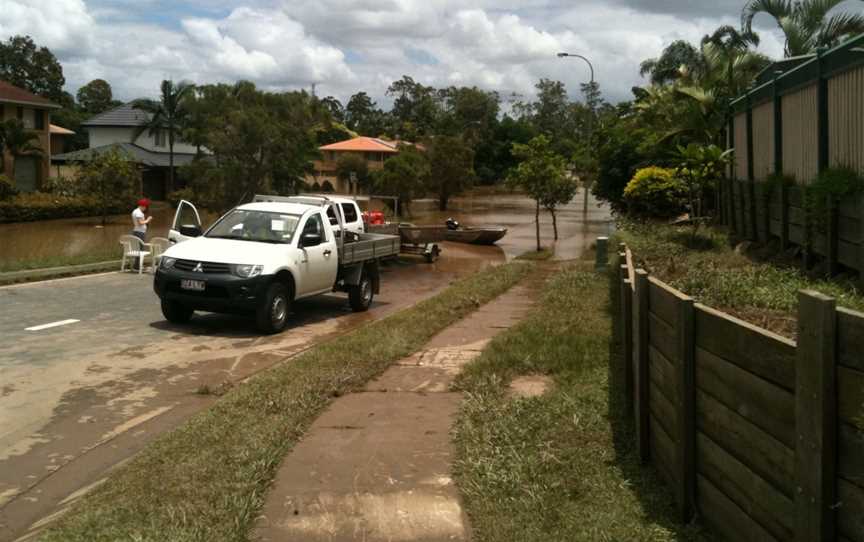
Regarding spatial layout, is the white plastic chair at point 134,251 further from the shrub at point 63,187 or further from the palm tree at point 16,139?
the palm tree at point 16,139

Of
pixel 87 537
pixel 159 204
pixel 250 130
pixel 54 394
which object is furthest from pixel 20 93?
pixel 87 537

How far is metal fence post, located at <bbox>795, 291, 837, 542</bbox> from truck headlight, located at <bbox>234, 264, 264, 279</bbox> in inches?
391

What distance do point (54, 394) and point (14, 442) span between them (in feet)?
5.19

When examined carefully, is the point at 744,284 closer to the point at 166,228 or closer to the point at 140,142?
the point at 166,228

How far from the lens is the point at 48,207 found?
49125mm

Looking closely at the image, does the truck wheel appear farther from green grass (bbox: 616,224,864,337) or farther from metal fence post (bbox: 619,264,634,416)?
metal fence post (bbox: 619,264,634,416)

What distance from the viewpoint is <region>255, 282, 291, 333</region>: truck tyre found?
500 inches

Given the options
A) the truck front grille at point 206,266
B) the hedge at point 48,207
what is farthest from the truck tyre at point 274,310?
the hedge at point 48,207

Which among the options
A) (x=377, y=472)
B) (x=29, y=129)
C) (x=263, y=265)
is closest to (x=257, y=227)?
(x=263, y=265)

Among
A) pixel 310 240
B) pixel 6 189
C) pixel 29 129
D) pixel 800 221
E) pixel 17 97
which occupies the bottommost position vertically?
pixel 310 240

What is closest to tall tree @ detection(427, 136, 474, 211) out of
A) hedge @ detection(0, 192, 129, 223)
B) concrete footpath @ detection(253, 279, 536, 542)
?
hedge @ detection(0, 192, 129, 223)

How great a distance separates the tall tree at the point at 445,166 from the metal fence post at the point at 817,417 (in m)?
61.8

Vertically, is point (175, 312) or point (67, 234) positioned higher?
point (67, 234)

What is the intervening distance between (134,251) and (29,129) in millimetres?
38102
